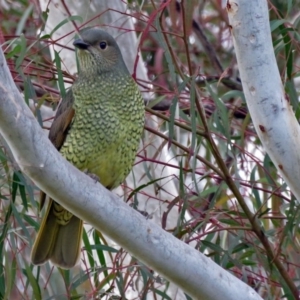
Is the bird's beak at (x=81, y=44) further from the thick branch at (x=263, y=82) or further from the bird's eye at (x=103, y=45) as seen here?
the thick branch at (x=263, y=82)

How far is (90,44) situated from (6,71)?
1.13 meters

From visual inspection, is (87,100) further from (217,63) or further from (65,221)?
(217,63)

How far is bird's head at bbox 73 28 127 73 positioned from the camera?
2881 millimetres

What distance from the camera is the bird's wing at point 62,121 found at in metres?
2.75

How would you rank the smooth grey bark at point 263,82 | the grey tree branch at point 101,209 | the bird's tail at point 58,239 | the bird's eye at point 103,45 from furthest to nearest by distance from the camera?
the bird's eye at point 103,45 → the bird's tail at point 58,239 → the smooth grey bark at point 263,82 → the grey tree branch at point 101,209

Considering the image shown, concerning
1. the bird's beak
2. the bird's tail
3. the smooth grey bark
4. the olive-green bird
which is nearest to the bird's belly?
the olive-green bird

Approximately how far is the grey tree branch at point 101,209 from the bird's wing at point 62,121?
76 cm

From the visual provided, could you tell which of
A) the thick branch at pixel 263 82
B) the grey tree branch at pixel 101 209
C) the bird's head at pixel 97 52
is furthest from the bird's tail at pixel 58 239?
the thick branch at pixel 263 82

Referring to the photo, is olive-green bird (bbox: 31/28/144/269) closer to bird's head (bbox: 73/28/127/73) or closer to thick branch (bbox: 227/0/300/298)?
bird's head (bbox: 73/28/127/73)

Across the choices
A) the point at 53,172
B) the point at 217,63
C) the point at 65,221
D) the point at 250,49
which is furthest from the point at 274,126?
the point at 217,63

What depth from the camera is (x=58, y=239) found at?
2.74 metres

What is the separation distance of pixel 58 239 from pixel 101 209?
2.63 feet

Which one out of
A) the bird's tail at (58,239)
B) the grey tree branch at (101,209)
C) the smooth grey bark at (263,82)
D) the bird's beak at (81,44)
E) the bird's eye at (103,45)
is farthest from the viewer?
the bird's eye at (103,45)

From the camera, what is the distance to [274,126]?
2.25 meters
